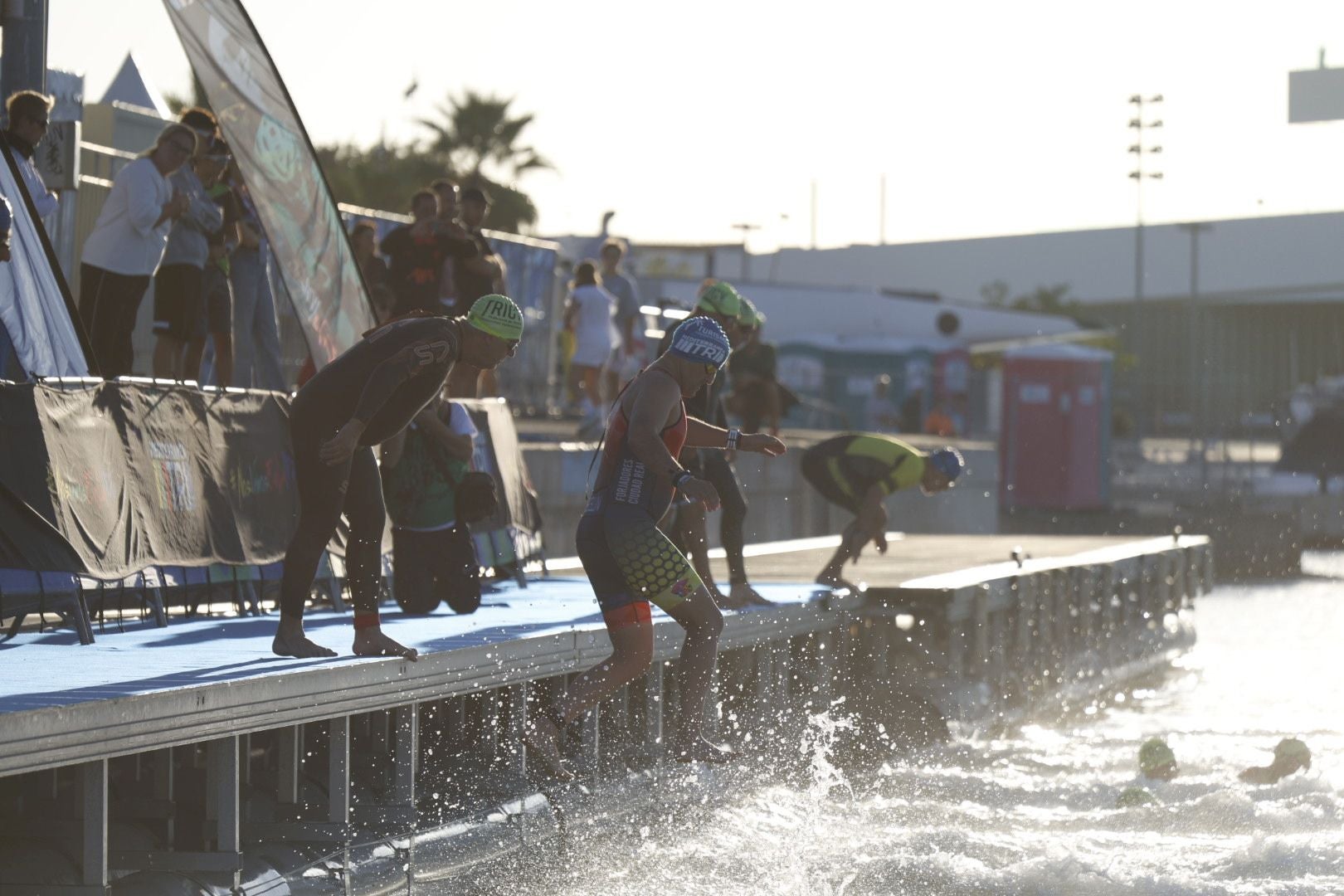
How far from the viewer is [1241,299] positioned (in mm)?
91062

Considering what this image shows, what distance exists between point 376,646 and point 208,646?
843mm

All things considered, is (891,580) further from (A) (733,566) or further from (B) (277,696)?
(B) (277,696)

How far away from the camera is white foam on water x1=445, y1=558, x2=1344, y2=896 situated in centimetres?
885

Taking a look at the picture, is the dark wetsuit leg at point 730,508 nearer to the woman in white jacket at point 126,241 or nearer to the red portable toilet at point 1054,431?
the woman in white jacket at point 126,241

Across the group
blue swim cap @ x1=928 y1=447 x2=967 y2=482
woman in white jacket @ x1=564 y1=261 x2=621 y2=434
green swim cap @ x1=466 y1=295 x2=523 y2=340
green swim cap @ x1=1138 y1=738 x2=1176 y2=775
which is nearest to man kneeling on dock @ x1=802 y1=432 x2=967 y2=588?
blue swim cap @ x1=928 y1=447 x2=967 y2=482

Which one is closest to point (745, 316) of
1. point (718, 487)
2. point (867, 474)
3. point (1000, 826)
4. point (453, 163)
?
point (718, 487)

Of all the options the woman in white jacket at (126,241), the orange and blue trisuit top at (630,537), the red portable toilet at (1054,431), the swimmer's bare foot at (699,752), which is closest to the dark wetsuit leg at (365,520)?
the orange and blue trisuit top at (630,537)

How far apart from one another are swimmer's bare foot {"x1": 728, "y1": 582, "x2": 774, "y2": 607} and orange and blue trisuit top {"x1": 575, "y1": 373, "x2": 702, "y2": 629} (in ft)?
10.0

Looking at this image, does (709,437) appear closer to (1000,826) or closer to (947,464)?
(1000,826)

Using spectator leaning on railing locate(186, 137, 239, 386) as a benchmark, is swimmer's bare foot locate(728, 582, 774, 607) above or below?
below

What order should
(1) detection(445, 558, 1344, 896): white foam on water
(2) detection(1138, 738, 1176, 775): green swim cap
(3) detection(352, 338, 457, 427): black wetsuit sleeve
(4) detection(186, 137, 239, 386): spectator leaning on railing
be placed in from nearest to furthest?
(3) detection(352, 338, 457, 427): black wetsuit sleeve, (1) detection(445, 558, 1344, 896): white foam on water, (4) detection(186, 137, 239, 386): spectator leaning on railing, (2) detection(1138, 738, 1176, 775): green swim cap

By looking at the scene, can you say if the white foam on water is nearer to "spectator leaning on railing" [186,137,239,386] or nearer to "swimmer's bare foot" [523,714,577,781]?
"swimmer's bare foot" [523,714,577,781]

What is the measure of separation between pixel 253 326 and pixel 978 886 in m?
6.44

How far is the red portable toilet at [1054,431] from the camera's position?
3309cm
